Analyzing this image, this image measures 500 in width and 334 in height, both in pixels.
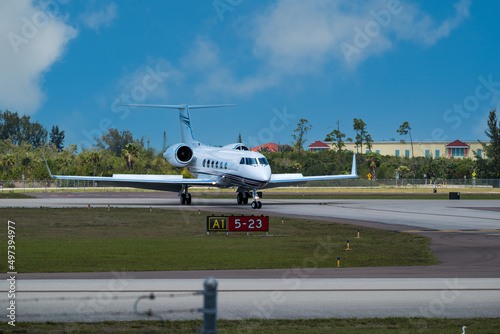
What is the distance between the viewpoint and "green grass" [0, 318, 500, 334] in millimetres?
10445

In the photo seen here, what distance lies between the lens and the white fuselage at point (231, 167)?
44.3 meters

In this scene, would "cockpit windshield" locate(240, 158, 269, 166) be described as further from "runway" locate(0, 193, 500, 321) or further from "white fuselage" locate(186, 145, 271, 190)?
"runway" locate(0, 193, 500, 321)

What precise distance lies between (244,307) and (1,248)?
13.2 meters

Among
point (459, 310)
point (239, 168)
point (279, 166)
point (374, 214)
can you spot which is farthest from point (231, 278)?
point (279, 166)

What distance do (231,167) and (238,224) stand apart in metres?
20.4

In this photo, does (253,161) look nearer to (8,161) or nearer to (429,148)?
(8,161)

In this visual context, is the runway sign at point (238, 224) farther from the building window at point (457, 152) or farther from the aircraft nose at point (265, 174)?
the building window at point (457, 152)

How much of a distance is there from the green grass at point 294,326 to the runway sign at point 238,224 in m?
15.0

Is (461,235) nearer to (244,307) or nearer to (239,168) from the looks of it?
(244,307)

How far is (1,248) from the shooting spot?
21812 millimetres

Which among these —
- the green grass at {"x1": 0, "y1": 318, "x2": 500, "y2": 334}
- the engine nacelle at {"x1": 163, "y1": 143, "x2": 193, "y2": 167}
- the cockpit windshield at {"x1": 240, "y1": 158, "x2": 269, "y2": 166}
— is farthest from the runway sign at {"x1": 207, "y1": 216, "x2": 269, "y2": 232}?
the engine nacelle at {"x1": 163, "y1": 143, "x2": 193, "y2": 167}

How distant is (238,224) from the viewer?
2642 centimetres

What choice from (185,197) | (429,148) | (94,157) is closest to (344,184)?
(94,157)

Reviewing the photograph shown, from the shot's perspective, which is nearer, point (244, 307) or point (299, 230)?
point (244, 307)
